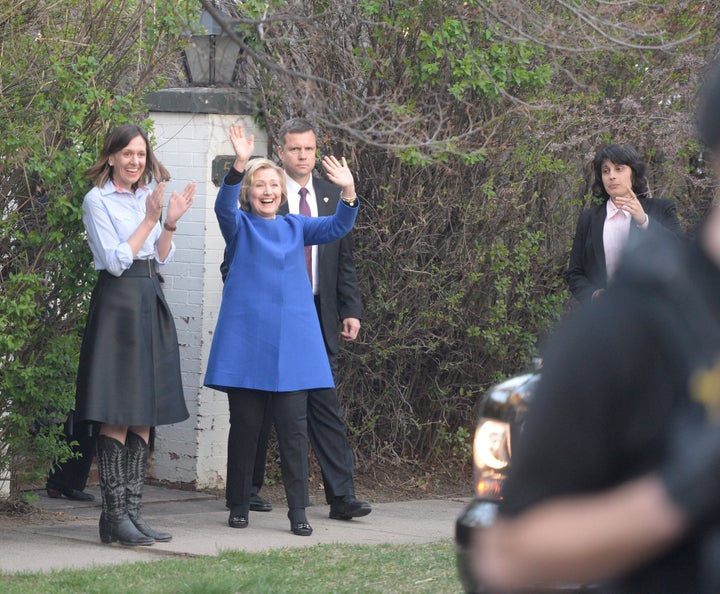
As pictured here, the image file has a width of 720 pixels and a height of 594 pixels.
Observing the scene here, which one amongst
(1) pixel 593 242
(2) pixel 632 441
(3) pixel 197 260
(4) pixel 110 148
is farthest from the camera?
(3) pixel 197 260

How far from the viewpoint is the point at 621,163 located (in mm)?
7746

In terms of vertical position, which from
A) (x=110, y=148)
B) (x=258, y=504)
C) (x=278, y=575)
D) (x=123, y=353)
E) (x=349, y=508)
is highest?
(x=110, y=148)

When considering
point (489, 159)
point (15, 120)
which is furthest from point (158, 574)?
point (489, 159)

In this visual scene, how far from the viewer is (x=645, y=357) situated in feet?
4.66

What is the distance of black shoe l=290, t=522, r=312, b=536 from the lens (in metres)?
6.91

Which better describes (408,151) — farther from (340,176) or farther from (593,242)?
(593,242)

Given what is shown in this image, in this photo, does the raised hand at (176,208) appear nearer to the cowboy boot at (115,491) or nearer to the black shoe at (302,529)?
the cowboy boot at (115,491)

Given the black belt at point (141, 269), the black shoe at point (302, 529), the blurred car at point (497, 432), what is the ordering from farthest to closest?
the black shoe at point (302, 529)
the black belt at point (141, 269)
the blurred car at point (497, 432)

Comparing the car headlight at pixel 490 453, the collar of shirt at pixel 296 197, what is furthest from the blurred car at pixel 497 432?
the collar of shirt at pixel 296 197

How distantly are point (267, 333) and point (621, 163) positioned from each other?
7.93 ft

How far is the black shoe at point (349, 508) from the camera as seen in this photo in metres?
7.46

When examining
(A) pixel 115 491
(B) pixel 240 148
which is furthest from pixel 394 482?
(B) pixel 240 148

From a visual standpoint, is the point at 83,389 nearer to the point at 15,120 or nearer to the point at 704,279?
the point at 15,120

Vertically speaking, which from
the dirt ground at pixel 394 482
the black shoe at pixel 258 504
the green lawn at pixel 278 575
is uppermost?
the green lawn at pixel 278 575
